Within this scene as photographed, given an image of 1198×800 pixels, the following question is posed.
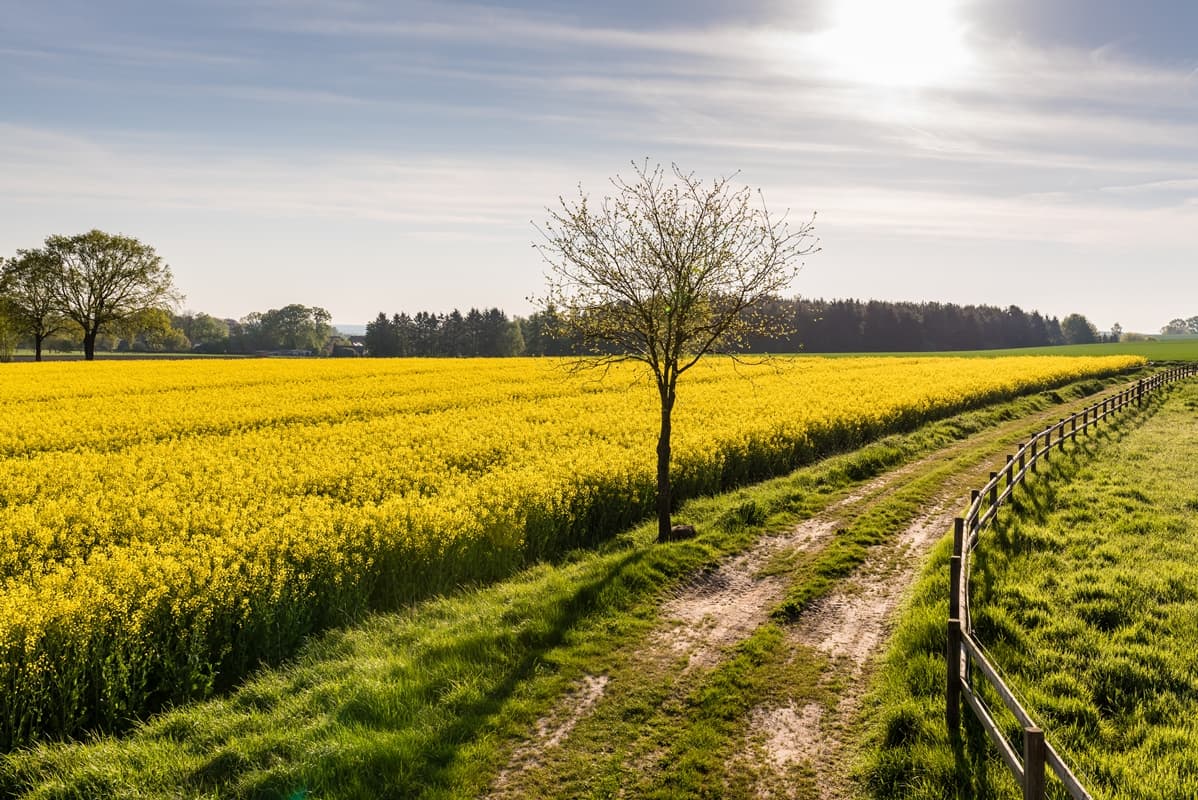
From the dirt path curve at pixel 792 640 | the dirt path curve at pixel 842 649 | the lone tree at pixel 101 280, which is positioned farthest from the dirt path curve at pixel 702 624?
the lone tree at pixel 101 280

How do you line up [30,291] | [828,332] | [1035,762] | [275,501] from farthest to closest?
1. [828,332]
2. [30,291]
3. [275,501]
4. [1035,762]

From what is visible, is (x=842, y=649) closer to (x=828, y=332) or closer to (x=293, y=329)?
(x=828, y=332)

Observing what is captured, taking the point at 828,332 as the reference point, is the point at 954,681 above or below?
below

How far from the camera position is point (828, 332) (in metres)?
133

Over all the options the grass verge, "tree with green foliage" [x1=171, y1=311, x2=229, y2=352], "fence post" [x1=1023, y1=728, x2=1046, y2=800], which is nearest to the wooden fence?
"fence post" [x1=1023, y1=728, x2=1046, y2=800]

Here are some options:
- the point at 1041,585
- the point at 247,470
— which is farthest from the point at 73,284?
the point at 1041,585

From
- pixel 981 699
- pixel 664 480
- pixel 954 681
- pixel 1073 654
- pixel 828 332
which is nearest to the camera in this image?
pixel 954 681

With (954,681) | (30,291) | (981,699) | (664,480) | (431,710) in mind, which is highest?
(30,291)

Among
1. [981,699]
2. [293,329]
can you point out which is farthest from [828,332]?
[981,699]

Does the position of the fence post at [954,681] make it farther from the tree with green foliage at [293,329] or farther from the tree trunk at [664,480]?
the tree with green foliage at [293,329]

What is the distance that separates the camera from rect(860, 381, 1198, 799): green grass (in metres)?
5.66

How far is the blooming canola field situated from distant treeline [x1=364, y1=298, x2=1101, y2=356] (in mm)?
75363

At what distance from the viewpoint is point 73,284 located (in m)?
59.8

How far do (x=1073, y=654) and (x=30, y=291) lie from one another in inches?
3002
